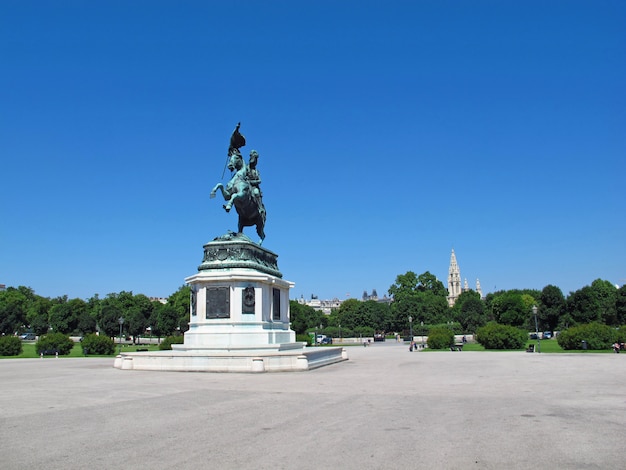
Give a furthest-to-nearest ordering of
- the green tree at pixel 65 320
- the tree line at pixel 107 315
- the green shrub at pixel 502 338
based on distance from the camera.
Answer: the green tree at pixel 65 320, the tree line at pixel 107 315, the green shrub at pixel 502 338

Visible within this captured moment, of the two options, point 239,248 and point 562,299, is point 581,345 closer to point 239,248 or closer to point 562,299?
point 239,248

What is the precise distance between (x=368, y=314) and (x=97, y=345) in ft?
258

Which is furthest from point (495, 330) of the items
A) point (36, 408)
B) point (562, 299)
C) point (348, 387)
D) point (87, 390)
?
point (562, 299)

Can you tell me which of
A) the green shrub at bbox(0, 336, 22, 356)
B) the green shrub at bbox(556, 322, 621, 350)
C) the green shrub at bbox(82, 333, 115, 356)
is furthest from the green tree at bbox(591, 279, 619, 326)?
the green shrub at bbox(0, 336, 22, 356)

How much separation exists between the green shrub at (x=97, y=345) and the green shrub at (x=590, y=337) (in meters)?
36.0

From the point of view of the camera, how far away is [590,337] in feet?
128

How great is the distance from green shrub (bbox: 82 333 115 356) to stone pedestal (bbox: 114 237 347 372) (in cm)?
1751

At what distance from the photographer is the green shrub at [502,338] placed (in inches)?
1731

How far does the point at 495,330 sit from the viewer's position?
44875mm

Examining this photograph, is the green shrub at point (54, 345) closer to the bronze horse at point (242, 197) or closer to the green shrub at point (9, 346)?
the green shrub at point (9, 346)

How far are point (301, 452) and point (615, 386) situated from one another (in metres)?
12.9

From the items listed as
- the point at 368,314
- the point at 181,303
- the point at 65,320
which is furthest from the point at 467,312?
the point at 65,320

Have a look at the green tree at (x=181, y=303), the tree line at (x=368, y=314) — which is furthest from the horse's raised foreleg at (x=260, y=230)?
the green tree at (x=181, y=303)

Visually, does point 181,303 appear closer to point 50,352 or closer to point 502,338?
point 50,352
